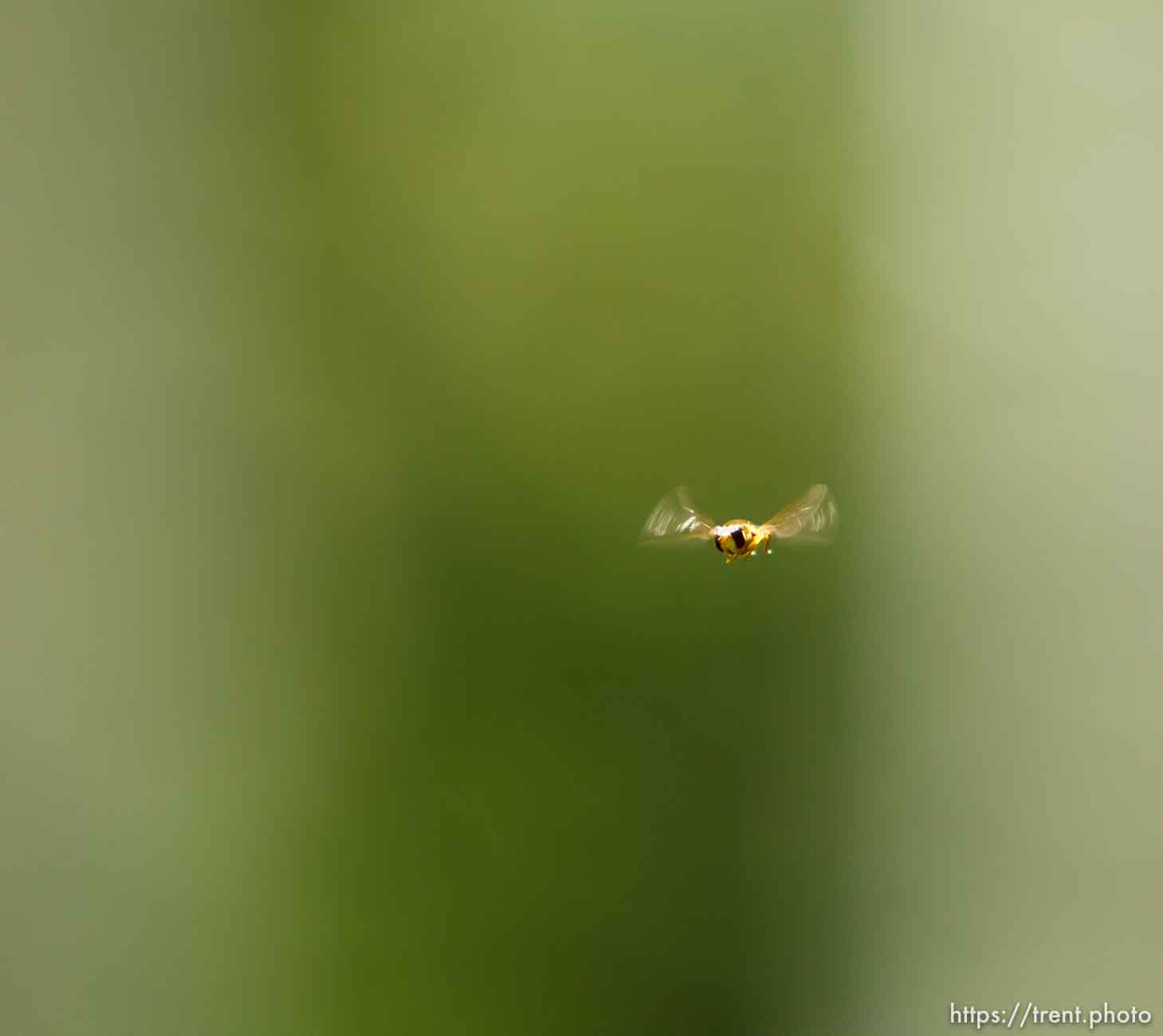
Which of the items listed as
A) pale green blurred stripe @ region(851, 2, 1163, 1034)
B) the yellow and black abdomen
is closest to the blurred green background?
pale green blurred stripe @ region(851, 2, 1163, 1034)

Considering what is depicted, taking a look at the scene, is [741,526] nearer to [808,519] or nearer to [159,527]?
[808,519]

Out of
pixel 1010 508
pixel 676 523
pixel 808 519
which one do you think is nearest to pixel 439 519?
pixel 676 523

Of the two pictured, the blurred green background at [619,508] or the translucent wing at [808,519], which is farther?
the blurred green background at [619,508]

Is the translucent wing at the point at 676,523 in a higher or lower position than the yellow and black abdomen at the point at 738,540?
higher

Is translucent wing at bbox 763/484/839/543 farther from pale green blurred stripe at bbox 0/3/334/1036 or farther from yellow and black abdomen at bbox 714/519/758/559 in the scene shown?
pale green blurred stripe at bbox 0/3/334/1036

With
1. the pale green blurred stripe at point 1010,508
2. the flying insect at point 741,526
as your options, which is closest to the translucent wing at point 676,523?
the flying insect at point 741,526

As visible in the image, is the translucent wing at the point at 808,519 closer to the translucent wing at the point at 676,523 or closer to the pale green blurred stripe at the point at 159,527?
the translucent wing at the point at 676,523

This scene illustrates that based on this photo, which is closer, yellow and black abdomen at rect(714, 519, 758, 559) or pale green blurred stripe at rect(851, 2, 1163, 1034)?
yellow and black abdomen at rect(714, 519, 758, 559)
